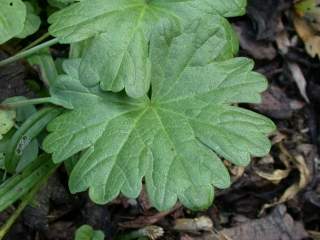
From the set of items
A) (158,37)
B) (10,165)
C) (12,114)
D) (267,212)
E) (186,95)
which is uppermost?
(158,37)

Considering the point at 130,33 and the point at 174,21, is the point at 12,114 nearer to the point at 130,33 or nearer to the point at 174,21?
the point at 130,33

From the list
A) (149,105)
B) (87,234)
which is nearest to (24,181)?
(87,234)

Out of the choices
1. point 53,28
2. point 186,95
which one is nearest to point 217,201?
point 186,95

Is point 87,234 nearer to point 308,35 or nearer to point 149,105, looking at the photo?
point 149,105

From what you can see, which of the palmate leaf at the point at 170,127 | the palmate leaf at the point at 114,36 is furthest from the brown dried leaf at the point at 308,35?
the palmate leaf at the point at 114,36

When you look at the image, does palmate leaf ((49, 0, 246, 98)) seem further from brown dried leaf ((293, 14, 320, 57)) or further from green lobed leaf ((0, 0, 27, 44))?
brown dried leaf ((293, 14, 320, 57))

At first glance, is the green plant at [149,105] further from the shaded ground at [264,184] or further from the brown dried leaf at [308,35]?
the brown dried leaf at [308,35]
